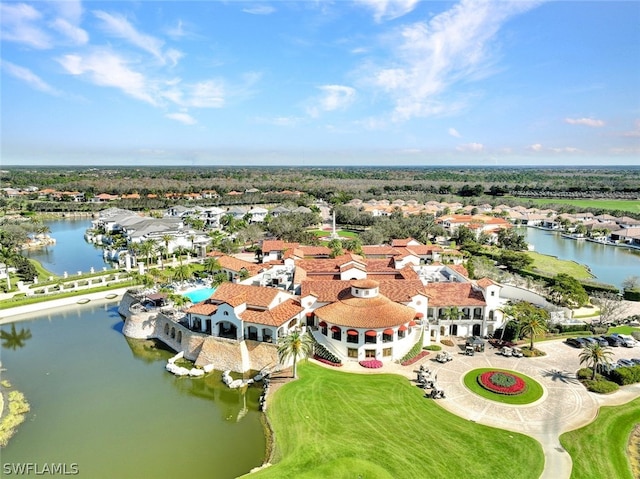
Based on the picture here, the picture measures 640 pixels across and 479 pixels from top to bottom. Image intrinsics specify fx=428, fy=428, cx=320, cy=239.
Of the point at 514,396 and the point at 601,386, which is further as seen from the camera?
the point at 601,386

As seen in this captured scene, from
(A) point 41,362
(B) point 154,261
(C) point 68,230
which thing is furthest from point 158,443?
(C) point 68,230

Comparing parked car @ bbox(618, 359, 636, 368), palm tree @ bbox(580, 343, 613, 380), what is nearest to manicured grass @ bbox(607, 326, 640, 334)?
parked car @ bbox(618, 359, 636, 368)

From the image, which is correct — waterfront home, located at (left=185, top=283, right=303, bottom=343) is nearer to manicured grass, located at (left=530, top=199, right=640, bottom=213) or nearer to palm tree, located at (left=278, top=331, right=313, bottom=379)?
palm tree, located at (left=278, top=331, right=313, bottom=379)

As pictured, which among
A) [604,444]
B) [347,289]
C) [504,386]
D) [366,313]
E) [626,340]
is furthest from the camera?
[347,289]

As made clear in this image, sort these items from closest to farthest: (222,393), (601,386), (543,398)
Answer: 1. (543,398)
2. (601,386)
3. (222,393)

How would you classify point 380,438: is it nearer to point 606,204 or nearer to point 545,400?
point 545,400

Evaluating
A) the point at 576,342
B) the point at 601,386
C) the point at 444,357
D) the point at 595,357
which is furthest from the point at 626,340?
the point at 444,357

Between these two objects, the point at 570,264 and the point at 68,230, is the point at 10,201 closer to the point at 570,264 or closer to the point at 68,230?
the point at 68,230

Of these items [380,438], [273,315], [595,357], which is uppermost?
[273,315]
